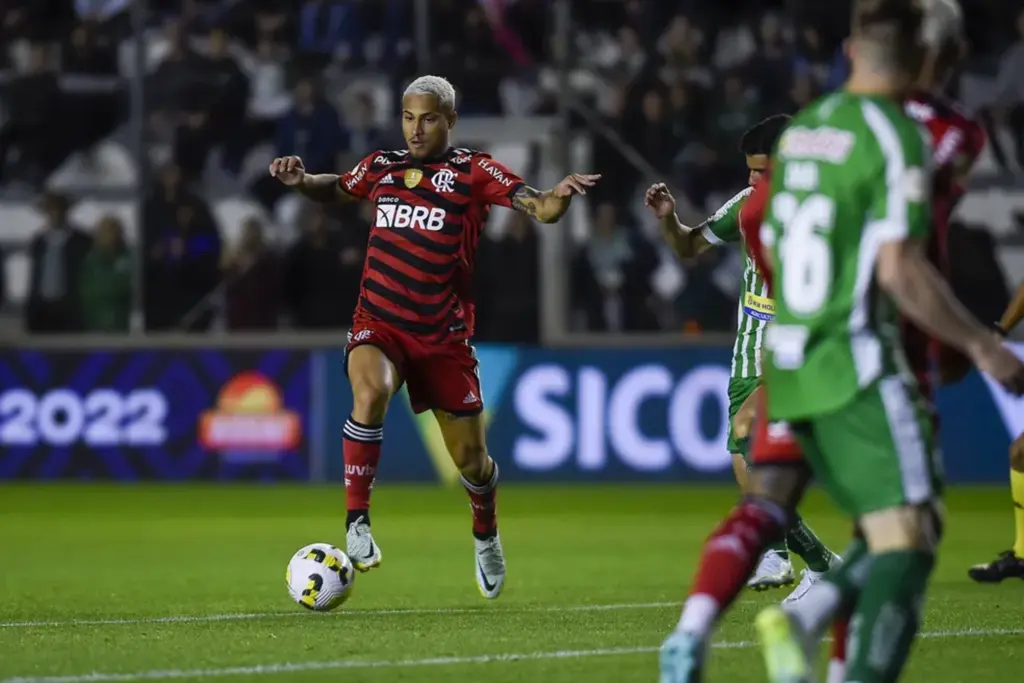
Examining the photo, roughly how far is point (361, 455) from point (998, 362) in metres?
4.38

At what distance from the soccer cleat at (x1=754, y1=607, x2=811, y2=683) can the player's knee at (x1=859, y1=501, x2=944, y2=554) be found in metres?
0.30

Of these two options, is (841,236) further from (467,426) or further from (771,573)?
(771,573)

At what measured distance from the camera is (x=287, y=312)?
17.4m

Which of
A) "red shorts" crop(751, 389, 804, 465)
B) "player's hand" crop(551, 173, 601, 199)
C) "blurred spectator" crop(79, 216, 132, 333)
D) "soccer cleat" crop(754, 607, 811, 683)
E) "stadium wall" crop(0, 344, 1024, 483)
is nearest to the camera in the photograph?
"soccer cleat" crop(754, 607, 811, 683)

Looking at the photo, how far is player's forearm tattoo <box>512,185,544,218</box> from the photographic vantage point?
330 inches

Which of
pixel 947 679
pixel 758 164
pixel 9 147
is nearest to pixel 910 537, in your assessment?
pixel 947 679

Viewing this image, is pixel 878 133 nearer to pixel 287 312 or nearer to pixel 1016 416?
pixel 1016 416

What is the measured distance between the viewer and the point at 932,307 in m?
4.50

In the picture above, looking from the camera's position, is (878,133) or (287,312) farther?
(287,312)

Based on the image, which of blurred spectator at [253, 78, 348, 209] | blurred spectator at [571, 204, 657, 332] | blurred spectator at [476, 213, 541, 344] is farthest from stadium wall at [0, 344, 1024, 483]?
blurred spectator at [253, 78, 348, 209]

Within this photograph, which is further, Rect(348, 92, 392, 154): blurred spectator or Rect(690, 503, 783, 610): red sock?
Rect(348, 92, 392, 154): blurred spectator

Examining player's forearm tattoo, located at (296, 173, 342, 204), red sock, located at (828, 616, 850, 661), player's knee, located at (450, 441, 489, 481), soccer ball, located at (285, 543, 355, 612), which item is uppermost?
player's forearm tattoo, located at (296, 173, 342, 204)

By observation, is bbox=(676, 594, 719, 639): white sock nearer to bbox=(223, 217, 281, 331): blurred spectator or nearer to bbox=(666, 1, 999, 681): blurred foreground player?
bbox=(666, 1, 999, 681): blurred foreground player

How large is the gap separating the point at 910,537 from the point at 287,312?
43.1 ft
